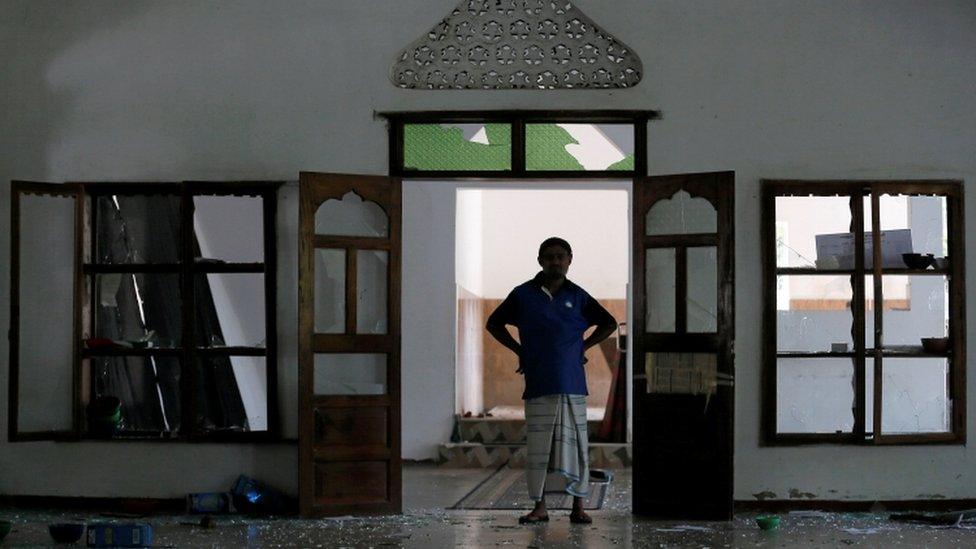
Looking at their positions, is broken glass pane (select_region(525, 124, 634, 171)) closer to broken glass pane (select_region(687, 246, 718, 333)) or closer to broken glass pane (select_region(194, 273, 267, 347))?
broken glass pane (select_region(687, 246, 718, 333))

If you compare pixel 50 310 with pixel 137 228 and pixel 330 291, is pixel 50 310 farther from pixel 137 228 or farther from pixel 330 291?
pixel 330 291

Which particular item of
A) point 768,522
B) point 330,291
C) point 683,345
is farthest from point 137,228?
point 768,522

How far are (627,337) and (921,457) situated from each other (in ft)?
13.3

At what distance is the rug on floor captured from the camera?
8.24 metres

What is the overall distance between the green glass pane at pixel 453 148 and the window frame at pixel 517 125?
1.1 inches

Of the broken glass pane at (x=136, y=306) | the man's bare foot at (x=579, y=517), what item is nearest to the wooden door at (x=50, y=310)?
the broken glass pane at (x=136, y=306)

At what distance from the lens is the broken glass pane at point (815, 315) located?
311 inches

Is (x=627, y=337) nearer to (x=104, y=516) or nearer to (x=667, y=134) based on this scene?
(x=667, y=134)

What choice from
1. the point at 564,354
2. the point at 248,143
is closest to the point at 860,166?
the point at 564,354

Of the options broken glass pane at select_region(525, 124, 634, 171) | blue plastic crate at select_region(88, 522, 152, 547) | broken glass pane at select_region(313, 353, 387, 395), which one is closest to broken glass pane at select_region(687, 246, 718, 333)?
broken glass pane at select_region(525, 124, 634, 171)

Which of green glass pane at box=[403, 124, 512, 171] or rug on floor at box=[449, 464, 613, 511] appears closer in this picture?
green glass pane at box=[403, 124, 512, 171]

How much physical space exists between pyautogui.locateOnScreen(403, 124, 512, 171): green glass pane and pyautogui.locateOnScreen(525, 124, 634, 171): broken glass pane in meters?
0.15

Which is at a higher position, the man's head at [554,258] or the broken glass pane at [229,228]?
the broken glass pane at [229,228]

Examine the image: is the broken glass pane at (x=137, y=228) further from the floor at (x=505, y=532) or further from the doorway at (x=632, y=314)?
the floor at (x=505, y=532)
